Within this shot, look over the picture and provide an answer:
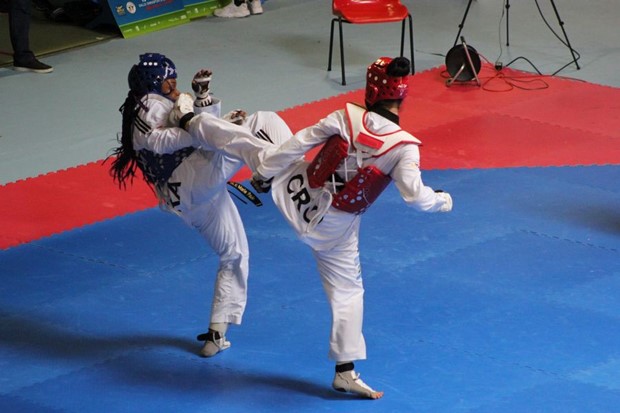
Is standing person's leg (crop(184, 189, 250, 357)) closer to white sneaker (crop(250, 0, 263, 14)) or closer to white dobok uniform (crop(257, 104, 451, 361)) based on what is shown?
white dobok uniform (crop(257, 104, 451, 361))

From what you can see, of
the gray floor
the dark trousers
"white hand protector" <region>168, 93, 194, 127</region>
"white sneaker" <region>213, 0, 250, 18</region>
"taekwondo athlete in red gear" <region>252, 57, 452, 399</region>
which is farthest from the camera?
"white sneaker" <region>213, 0, 250, 18</region>

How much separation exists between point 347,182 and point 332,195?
0.35 feet

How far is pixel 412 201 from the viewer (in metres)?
4.86

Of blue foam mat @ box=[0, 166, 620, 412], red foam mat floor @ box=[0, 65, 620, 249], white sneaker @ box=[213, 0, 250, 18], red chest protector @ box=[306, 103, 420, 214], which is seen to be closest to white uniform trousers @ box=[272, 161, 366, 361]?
red chest protector @ box=[306, 103, 420, 214]

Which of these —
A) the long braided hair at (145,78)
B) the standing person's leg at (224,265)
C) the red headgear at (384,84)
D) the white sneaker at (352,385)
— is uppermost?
the red headgear at (384,84)

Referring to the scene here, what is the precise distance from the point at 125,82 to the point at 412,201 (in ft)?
22.8

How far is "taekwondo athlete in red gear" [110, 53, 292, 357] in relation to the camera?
532 cm

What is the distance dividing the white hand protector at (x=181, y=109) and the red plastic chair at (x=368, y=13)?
5506 mm

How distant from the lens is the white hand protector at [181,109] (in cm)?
548

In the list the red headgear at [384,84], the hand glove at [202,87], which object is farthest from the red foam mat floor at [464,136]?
the red headgear at [384,84]

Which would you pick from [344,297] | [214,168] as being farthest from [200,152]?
[344,297]

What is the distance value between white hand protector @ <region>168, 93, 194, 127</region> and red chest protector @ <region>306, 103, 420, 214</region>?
82cm

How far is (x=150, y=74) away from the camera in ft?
18.3

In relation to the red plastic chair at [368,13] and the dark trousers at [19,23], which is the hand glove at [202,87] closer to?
the red plastic chair at [368,13]
